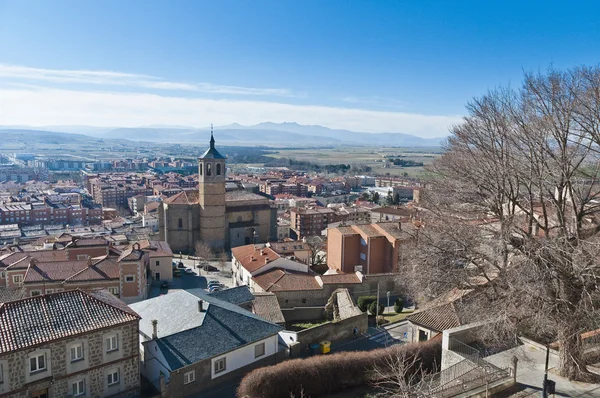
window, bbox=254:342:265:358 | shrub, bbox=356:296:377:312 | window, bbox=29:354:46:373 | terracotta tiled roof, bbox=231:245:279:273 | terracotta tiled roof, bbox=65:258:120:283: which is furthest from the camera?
terracotta tiled roof, bbox=231:245:279:273

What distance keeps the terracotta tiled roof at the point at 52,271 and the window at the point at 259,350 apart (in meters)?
14.4

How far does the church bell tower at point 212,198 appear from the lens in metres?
48.8

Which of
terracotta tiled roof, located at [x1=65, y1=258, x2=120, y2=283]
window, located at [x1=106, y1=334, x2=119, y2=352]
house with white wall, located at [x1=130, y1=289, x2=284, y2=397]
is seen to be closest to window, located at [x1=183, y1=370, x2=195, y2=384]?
house with white wall, located at [x1=130, y1=289, x2=284, y2=397]

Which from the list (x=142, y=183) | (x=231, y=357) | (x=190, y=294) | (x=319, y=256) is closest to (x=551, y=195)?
(x=231, y=357)

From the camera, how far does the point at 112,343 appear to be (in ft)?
52.3

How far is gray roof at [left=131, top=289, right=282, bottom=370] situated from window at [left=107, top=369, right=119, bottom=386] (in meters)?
1.65

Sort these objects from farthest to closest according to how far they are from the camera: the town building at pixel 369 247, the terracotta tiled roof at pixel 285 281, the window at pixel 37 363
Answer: the town building at pixel 369 247 → the terracotta tiled roof at pixel 285 281 → the window at pixel 37 363

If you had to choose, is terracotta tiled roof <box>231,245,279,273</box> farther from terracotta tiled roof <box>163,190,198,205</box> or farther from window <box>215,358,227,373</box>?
terracotta tiled roof <box>163,190,198,205</box>

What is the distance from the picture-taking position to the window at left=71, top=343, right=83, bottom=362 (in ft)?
49.2

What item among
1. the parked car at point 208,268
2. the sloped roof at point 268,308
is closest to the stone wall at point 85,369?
the sloped roof at point 268,308

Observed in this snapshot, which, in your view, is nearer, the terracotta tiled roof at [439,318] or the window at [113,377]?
the window at [113,377]

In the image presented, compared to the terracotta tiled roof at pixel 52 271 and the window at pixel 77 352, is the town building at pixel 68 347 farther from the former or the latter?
the terracotta tiled roof at pixel 52 271

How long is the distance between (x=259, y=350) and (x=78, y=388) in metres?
6.64

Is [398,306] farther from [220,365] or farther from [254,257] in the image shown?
[220,365]
